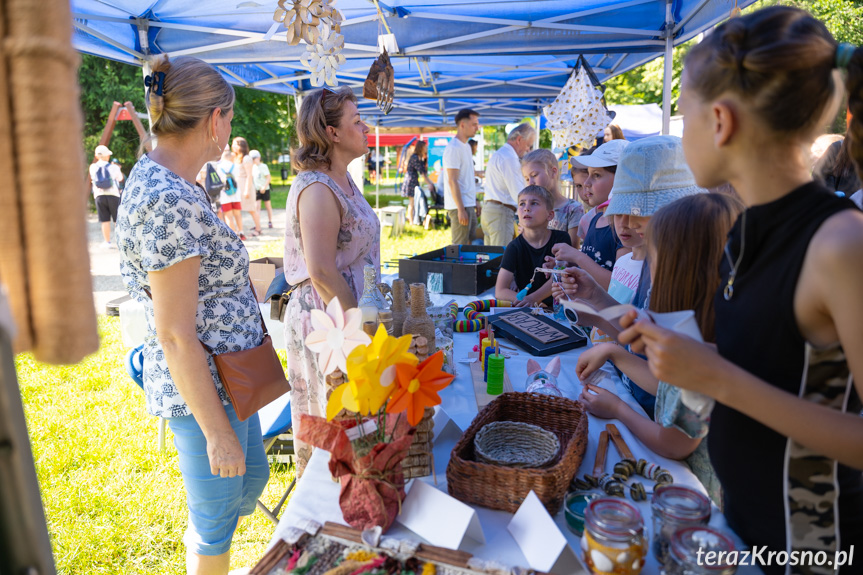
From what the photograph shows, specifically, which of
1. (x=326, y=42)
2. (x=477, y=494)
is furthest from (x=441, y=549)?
(x=326, y=42)

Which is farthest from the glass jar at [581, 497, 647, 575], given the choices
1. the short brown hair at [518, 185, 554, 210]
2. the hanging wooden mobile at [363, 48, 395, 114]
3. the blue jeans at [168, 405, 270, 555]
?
the hanging wooden mobile at [363, 48, 395, 114]

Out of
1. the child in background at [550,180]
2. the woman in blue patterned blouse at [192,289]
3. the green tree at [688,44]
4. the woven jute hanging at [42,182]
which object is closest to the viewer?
the woven jute hanging at [42,182]

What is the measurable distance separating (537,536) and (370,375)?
431mm

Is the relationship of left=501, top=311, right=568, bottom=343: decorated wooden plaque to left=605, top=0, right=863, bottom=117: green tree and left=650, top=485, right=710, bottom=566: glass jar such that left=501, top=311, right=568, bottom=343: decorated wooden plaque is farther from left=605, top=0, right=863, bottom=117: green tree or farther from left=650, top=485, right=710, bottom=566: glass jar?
left=605, top=0, right=863, bottom=117: green tree

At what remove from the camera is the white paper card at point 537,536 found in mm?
974

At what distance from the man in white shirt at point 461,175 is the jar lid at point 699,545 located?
237 inches

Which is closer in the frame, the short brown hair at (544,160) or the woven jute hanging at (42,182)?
the woven jute hanging at (42,182)

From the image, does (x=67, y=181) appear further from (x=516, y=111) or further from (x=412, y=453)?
(x=516, y=111)

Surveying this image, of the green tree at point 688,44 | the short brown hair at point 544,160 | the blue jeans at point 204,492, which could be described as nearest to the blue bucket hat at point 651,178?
the blue jeans at point 204,492

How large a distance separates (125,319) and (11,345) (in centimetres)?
334

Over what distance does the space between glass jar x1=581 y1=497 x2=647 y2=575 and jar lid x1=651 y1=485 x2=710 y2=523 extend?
47 mm

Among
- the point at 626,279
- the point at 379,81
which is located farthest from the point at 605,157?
the point at 379,81

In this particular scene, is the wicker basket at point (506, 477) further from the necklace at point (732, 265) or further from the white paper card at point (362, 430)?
the necklace at point (732, 265)

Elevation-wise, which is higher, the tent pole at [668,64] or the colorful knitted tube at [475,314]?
the tent pole at [668,64]
